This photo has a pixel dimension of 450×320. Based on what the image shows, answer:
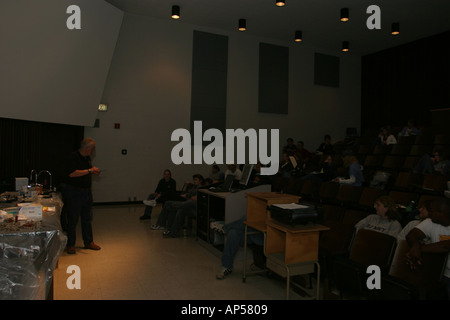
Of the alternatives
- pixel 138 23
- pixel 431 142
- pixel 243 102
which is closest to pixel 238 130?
pixel 243 102

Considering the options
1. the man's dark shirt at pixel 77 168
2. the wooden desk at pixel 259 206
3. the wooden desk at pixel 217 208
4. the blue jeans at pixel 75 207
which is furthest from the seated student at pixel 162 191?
the wooden desk at pixel 259 206

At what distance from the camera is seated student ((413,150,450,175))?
6.14 metres

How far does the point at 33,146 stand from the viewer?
6.57 m

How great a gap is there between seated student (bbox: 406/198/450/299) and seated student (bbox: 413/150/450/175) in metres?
4.00

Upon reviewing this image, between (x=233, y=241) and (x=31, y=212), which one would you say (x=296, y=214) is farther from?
(x=31, y=212)

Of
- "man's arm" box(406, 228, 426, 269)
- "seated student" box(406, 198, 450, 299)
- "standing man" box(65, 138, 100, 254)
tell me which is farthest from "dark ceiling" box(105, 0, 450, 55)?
"man's arm" box(406, 228, 426, 269)

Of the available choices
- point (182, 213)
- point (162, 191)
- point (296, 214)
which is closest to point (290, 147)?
point (162, 191)

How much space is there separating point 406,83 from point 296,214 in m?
9.42

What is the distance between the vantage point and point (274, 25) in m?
9.12

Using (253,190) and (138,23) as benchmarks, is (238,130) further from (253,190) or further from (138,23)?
(253,190)

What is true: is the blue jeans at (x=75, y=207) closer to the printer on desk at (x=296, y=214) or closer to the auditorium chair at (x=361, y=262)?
the printer on desk at (x=296, y=214)

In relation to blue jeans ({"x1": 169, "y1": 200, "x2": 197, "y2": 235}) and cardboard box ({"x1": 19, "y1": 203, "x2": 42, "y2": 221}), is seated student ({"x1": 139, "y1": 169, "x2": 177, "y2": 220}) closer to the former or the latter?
blue jeans ({"x1": 169, "y1": 200, "x2": 197, "y2": 235})

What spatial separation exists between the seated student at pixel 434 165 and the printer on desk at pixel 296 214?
166 inches

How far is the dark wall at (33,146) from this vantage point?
6.03 m
